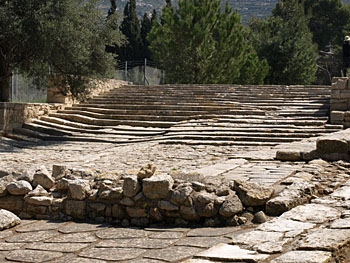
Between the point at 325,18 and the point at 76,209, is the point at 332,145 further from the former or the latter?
the point at 325,18

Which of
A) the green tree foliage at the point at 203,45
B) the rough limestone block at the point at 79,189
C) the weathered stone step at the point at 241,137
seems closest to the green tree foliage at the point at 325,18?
the green tree foliage at the point at 203,45

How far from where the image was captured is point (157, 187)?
613cm

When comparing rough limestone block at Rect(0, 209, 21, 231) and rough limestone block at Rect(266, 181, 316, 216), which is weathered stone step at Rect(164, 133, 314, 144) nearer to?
rough limestone block at Rect(266, 181, 316, 216)


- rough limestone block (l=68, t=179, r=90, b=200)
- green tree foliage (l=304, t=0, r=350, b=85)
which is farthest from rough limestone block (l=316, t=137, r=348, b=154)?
green tree foliage (l=304, t=0, r=350, b=85)

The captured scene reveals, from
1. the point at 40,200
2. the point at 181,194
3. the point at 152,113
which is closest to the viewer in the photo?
the point at 181,194

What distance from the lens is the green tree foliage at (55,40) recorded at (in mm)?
15961

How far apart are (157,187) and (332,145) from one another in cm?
398

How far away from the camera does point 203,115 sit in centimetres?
1780

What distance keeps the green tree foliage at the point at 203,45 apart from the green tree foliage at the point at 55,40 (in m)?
8.57

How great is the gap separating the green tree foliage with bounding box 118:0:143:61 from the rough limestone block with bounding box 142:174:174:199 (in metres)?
32.8

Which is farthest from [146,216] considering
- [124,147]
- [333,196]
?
[124,147]

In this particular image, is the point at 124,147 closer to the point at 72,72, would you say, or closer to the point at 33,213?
the point at 72,72

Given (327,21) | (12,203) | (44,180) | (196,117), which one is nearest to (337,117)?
(196,117)

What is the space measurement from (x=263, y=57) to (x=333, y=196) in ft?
83.7
